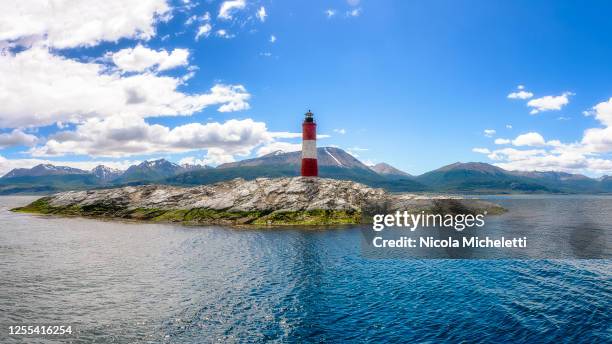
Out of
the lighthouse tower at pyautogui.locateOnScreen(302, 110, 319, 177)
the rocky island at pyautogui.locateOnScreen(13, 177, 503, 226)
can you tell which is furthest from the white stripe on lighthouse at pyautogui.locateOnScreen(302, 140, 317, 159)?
the rocky island at pyautogui.locateOnScreen(13, 177, 503, 226)

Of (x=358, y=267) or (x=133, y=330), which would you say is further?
(x=358, y=267)

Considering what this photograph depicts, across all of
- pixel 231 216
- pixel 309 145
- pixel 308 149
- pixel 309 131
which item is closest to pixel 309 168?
pixel 308 149

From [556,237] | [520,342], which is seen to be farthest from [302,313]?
[556,237]

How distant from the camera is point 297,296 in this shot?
33.7m

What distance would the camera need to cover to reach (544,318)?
2714 centimetres

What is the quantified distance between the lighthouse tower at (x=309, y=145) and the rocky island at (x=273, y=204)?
3134 mm

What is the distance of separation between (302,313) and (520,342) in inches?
608

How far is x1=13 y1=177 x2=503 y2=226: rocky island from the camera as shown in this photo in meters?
91.1

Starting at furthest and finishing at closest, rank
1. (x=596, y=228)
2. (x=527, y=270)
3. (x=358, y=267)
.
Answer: (x=596, y=228), (x=358, y=267), (x=527, y=270)

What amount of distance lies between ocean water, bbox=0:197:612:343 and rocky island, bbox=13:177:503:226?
112ft

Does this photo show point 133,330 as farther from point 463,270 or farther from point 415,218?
point 415,218

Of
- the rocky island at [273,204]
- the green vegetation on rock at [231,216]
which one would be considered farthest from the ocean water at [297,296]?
the rocky island at [273,204]

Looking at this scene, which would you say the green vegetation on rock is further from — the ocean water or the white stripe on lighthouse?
the ocean water

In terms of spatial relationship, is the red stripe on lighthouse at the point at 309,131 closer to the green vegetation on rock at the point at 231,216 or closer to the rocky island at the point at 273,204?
the rocky island at the point at 273,204
